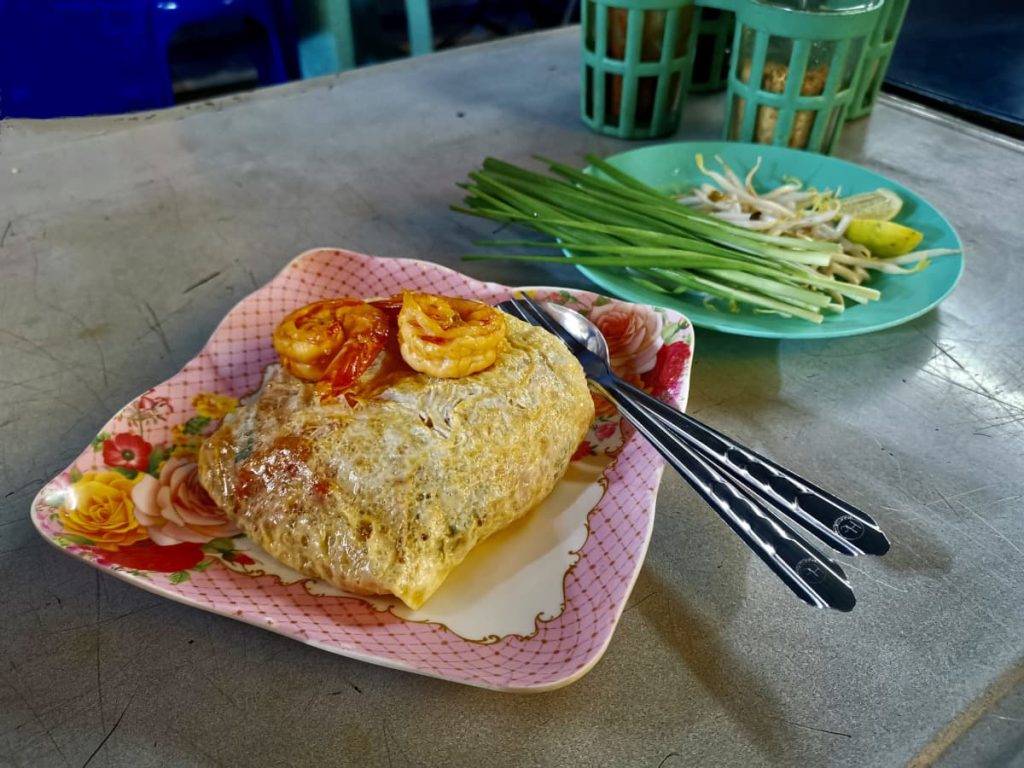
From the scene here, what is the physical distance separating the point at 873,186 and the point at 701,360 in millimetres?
652

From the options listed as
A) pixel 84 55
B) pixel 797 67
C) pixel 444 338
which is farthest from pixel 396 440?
pixel 84 55

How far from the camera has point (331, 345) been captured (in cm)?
97

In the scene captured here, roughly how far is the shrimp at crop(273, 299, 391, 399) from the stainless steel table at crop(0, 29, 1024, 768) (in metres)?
0.31

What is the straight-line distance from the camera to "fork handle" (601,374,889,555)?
85 centimetres

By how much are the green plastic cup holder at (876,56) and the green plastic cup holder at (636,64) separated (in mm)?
438

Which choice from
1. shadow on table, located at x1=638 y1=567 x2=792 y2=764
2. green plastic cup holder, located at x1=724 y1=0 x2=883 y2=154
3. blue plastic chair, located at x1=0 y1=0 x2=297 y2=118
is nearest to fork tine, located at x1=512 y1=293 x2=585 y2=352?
shadow on table, located at x1=638 y1=567 x2=792 y2=764

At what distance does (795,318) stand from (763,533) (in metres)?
0.54

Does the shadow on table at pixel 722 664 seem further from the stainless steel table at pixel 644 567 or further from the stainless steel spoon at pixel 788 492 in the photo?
the stainless steel spoon at pixel 788 492

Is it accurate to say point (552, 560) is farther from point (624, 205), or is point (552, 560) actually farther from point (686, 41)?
point (686, 41)

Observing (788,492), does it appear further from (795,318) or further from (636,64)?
(636,64)

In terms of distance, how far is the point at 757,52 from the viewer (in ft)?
5.65

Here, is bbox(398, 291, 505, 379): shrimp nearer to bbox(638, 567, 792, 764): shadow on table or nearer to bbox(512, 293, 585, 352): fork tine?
bbox(512, 293, 585, 352): fork tine

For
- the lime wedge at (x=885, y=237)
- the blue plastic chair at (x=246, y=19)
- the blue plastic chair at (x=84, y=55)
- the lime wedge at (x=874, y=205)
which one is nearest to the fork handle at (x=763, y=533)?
the lime wedge at (x=885, y=237)

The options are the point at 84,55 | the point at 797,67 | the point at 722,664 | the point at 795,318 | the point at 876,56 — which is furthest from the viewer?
the point at 84,55
